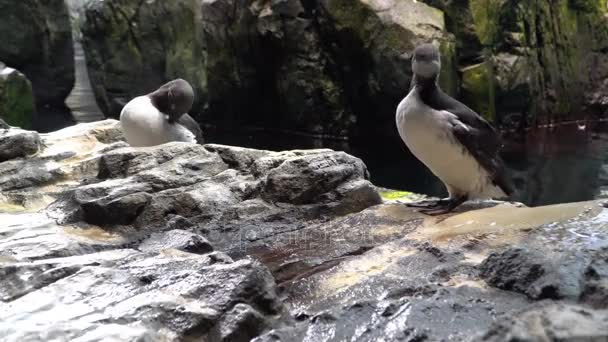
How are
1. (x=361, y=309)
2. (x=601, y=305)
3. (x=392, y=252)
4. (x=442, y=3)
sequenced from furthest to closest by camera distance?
(x=442, y=3)
(x=392, y=252)
(x=361, y=309)
(x=601, y=305)

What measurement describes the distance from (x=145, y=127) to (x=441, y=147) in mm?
2643

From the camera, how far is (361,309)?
2.48 metres

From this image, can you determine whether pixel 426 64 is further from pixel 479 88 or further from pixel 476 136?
pixel 479 88

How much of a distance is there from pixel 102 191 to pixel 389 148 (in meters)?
8.75

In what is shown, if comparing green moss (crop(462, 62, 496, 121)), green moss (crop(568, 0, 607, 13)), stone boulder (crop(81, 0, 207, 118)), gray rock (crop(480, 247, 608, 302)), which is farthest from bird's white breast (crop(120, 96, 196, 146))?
green moss (crop(568, 0, 607, 13))

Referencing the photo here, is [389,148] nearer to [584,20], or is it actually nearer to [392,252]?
[584,20]

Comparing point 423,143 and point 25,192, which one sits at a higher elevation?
point 423,143

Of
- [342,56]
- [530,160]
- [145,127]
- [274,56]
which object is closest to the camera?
[145,127]

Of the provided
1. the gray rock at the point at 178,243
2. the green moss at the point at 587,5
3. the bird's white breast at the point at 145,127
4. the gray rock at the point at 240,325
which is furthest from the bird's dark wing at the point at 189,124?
the green moss at the point at 587,5

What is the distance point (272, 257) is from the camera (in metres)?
3.38

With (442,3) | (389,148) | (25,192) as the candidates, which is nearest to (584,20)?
(442,3)

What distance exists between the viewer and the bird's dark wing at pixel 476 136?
13.5 ft

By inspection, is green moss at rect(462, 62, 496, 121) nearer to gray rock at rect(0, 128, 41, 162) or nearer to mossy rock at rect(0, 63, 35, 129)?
mossy rock at rect(0, 63, 35, 129)

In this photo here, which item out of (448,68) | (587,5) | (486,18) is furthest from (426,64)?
(587,5)
